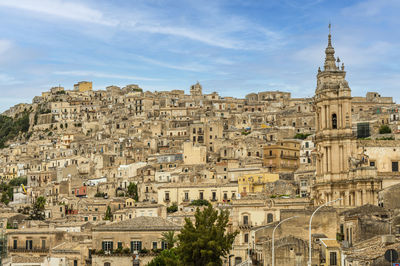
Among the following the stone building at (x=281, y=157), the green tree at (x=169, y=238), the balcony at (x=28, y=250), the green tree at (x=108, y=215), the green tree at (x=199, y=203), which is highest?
the stone building at (x=281, y=157)

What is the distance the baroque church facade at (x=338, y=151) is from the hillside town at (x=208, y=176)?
0.12 meters

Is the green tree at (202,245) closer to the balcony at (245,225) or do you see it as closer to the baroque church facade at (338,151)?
the balcony at (245,225)

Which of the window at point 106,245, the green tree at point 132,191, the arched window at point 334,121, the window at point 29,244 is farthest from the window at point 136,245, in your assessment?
the green tree at point 132,191

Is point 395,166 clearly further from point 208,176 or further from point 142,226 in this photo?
point 208,176

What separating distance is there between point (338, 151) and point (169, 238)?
694 inches

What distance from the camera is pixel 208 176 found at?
108 m

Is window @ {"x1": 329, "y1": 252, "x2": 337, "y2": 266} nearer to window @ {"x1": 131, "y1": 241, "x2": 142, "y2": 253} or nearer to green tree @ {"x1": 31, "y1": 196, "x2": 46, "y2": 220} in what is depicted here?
window @ {"x1": 131, "y1": 241, "x2": 142, "y2": 253}

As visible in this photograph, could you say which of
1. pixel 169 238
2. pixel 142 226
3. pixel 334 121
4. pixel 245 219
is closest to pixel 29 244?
pixel 142 226

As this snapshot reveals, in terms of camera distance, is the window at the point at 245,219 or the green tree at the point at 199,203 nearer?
the window at the point at 245,219

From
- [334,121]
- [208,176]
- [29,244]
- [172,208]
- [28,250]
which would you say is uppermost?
[334,121]

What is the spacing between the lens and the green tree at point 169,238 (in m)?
67.2

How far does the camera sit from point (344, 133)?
234 ft

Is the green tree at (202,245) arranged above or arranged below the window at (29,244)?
above

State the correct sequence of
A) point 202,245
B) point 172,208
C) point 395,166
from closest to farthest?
point 202,245
point 395,166
point 172,208
